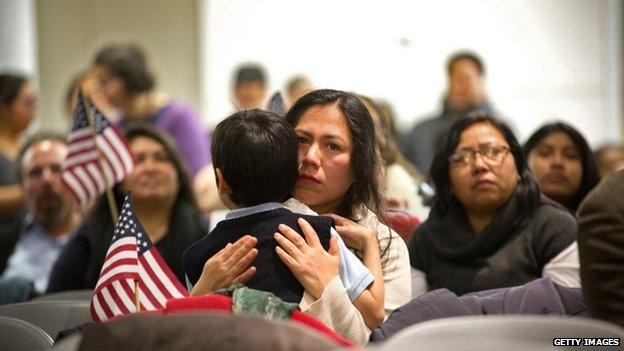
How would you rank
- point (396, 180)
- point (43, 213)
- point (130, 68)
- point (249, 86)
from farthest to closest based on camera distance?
point (249, 86)
point (130, 68)
point (43, 213)
point (396, 180)

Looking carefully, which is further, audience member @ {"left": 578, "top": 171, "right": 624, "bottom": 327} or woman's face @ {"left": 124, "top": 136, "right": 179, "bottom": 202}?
woman's face @ {"left": 124, "top": 136, "right": 179, "bottom": 202}

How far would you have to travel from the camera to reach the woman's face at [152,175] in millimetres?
4441

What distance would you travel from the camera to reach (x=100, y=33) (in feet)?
30.0

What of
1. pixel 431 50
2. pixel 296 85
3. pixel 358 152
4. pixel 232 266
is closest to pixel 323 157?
pixel 358 152

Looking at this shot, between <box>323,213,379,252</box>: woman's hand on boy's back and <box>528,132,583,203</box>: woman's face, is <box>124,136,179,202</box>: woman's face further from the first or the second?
<box>323,213,379,252</box>: woman's hand on boy's back

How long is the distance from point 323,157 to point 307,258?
1.35 feet

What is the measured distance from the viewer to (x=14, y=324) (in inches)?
106

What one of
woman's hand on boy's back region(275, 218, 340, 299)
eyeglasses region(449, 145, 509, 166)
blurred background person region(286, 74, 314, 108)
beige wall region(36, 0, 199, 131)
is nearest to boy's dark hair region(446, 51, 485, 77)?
blurred background person region(286, 74, 314, 108)

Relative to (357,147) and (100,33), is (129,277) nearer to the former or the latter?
(357,147)

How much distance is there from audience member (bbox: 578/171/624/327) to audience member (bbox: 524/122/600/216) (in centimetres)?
143

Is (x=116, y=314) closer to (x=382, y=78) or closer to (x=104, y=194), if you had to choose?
(x=104, y=194)

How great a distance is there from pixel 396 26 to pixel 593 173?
4815mm

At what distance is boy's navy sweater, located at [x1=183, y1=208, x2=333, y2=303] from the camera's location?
2631mm

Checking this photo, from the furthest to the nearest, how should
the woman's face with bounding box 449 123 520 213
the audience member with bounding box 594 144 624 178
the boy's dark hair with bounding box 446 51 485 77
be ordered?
1. the boy's dark hair with bounding box 446 51 485 77
2. the audience member with bounding box 594 144 624 178
3. the woman's face with bounding box 449 123 520 213
